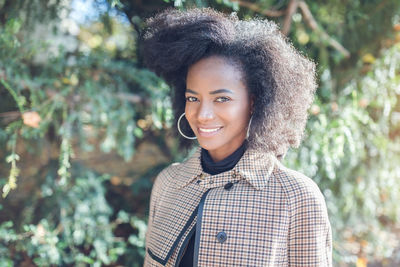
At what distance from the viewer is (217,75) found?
1634 mm

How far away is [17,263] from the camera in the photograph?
2441 mm

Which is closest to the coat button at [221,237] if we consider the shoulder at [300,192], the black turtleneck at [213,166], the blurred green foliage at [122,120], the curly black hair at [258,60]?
the black turtleneck at [213,166]

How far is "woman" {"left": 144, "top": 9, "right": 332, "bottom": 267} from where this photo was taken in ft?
5.11

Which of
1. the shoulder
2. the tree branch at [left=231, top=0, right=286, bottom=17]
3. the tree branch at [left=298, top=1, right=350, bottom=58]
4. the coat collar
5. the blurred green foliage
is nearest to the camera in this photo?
the shoulder

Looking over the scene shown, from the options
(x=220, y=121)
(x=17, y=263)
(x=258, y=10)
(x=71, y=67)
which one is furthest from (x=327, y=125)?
(x=17, y=263)

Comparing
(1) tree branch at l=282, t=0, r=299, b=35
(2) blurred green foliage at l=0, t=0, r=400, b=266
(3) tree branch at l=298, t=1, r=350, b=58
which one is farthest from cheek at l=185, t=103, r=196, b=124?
(3) tree branch at l=298, t=1, r=350, b=58

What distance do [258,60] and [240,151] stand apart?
438 mm

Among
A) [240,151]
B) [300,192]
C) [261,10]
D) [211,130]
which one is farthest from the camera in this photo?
[261,10]

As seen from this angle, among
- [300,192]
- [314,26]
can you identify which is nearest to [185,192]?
[300,192]

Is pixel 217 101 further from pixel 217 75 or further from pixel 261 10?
pixel 261 10

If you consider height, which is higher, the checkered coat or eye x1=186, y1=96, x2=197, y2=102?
eye x1=186, y1=96, x2=197, y2=102

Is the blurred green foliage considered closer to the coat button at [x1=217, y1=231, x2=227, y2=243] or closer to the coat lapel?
the coat lapel

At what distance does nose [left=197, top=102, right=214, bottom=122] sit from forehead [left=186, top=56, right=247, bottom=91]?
79 millimetres

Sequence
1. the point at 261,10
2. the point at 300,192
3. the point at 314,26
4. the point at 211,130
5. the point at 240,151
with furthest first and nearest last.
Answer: the point at 314,26 → the point at 261,10 → the point at 240,151 → the point at 211,130 → the point at 300,192
